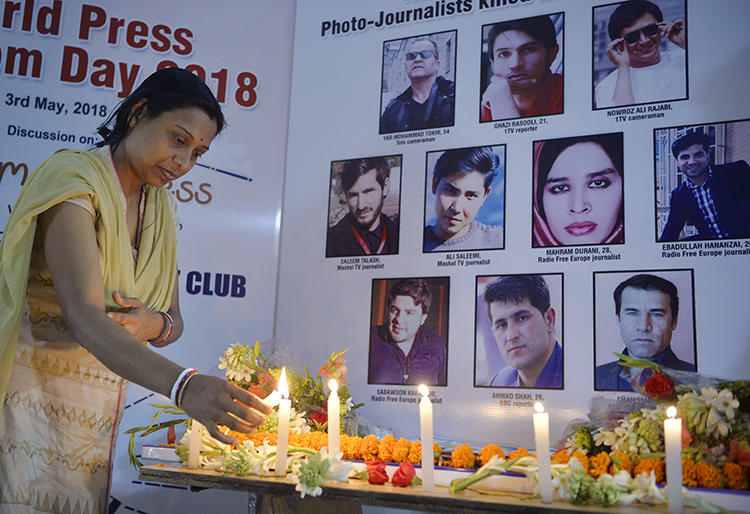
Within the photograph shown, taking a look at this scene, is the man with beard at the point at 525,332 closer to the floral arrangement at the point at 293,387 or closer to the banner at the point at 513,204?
the banner at the point at 513,204

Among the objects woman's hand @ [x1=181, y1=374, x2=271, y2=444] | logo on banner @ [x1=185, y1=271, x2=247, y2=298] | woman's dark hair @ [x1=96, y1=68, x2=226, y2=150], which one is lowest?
woman's hand @ [x1=181, y1=374, x2=271, y2=444]

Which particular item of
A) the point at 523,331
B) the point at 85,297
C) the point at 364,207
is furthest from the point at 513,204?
the point at 85,297

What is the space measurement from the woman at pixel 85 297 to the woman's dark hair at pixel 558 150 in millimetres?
1407

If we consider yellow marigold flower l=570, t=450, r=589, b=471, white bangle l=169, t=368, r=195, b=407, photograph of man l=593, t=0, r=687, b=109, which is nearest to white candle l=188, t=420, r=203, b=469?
white bangle l=169, t=368, r=195, b=407

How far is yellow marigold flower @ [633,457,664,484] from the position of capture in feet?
6.99

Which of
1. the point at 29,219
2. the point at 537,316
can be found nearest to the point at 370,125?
the point at 537,316

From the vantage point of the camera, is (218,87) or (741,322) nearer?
(741,322)

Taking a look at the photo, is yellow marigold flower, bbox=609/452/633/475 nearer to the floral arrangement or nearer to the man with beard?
the man with beard

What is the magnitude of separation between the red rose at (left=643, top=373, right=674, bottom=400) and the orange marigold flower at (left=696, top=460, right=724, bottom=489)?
273 mm

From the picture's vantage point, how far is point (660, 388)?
2330mm

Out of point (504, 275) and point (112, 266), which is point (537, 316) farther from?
point (112, 266)

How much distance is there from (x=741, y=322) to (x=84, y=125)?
9.91 ft

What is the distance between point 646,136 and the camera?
9.72ft

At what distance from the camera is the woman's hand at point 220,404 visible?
5.07 feet
